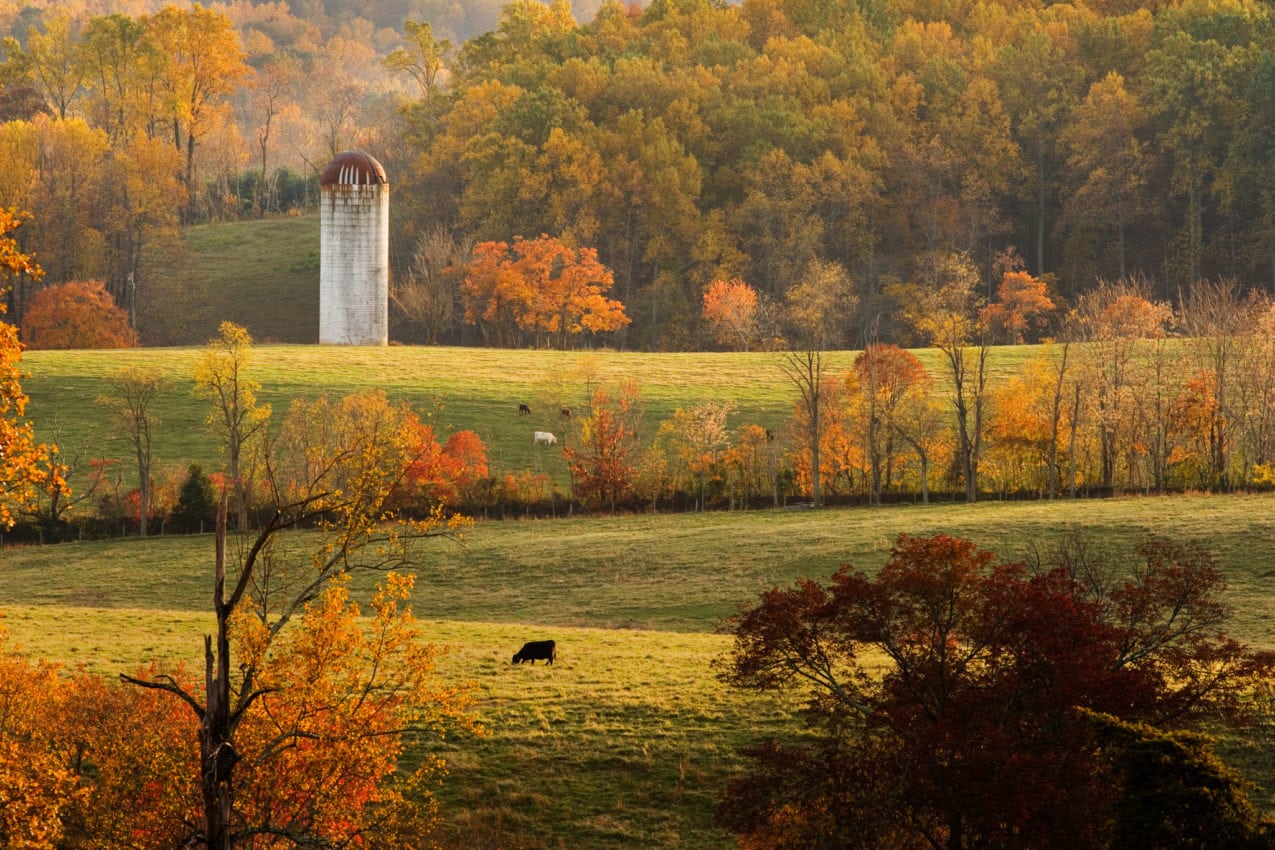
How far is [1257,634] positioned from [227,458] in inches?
1358

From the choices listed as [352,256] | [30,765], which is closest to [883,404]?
[30,765]

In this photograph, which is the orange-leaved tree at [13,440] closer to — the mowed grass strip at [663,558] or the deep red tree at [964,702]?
the deep red tree at [964,702]

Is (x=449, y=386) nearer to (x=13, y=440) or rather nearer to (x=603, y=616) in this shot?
(x=603, y=616)

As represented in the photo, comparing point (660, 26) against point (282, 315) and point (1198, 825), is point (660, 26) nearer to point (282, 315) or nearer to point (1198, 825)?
point (282, 315)

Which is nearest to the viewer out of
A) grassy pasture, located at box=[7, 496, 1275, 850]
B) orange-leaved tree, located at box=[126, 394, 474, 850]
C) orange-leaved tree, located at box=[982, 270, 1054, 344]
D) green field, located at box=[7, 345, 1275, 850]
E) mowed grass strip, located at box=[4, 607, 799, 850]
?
orange-leaved tree, located at box=[126, 394, 474, 850]

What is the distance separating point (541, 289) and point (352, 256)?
11.6 meters

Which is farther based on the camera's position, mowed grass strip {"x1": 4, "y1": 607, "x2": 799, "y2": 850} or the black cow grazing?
the black cow grazing

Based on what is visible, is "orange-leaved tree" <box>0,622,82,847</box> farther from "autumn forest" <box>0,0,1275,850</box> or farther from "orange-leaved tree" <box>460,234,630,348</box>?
"orange-leaved tree" <box>460,234,630,348</box>

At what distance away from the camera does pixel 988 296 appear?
9400cm

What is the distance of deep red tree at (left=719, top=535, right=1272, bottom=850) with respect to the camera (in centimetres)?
1802

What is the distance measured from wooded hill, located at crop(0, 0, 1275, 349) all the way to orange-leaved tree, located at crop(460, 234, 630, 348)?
288 cm

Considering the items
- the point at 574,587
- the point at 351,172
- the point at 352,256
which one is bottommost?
the point at 574,587

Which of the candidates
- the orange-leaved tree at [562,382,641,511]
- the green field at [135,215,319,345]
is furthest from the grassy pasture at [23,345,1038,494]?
the green field at [135,215,319,345]

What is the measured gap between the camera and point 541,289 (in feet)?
296
